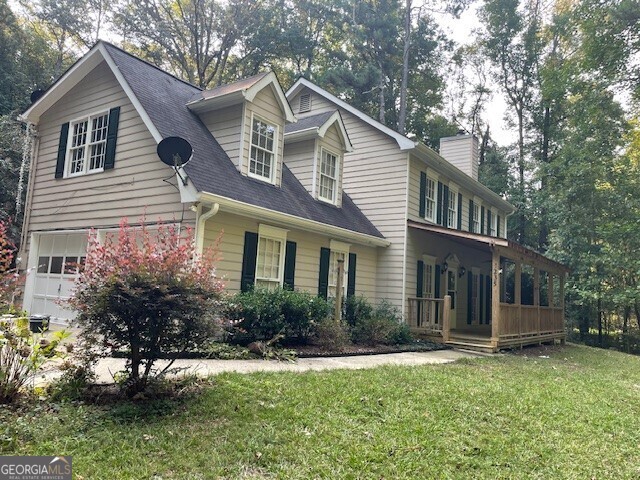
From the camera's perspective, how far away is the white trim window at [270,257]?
9.56 m

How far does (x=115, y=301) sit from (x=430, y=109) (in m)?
28.7

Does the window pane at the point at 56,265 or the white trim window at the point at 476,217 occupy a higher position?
the white trim window at the point at 476,217

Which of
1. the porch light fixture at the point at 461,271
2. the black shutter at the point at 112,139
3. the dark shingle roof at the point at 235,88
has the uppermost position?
the dark shingle roof at the point at 235,88

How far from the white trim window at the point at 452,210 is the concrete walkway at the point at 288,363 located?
7.03 m

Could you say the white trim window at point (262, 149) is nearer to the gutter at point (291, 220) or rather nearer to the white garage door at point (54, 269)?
the gutter at point (291, 220)

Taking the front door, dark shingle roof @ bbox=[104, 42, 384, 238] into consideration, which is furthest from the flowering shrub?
the front door

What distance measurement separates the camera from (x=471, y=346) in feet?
38.4

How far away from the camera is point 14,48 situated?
64.1 ft

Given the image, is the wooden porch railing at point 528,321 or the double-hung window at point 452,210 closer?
the wooden porch railing at point 528,321

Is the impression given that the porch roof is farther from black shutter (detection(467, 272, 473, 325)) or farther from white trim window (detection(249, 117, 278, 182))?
white trim window (detection(249, 117, 278, 182))

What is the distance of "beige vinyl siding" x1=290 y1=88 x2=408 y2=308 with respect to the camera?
1328 centimetres

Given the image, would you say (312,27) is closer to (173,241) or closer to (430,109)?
(430,109)

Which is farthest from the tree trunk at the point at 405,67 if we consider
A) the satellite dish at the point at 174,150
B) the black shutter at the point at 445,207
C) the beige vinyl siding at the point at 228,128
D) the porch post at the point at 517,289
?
the satellite dish at the point at 174,150

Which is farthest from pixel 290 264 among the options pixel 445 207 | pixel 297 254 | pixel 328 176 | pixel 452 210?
pixel 452 210
